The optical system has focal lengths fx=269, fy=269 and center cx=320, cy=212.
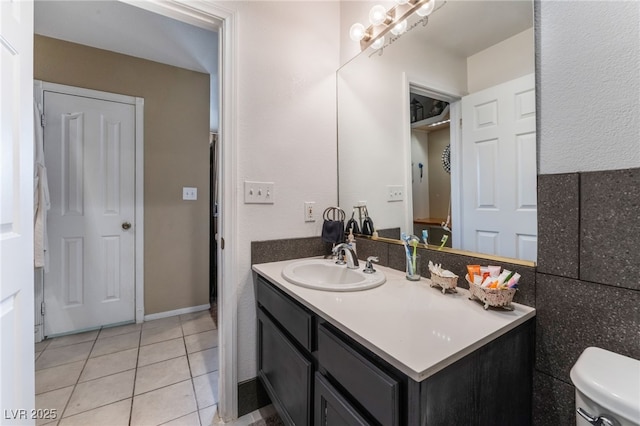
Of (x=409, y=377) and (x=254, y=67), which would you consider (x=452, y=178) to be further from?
(x=254, y=67)

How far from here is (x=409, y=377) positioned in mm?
565

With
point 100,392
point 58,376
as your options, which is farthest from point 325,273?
point 58,376

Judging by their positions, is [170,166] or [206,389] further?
[170,166]

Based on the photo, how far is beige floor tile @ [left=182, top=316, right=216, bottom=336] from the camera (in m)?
2.29

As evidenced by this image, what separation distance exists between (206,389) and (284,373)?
801mm

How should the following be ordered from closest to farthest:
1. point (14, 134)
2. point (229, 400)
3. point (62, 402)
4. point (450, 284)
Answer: point (14, 134), point (450, 284), point (229, 400), point (62, 402)

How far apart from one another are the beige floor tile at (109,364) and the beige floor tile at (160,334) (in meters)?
0.15

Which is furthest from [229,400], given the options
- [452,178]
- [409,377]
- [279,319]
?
[452,178]

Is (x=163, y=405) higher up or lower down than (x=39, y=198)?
lower down

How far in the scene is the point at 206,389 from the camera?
159 centimetres

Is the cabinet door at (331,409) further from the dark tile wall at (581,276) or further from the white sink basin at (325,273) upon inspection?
the dark tile wall at (581,276)

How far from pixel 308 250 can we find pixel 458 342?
1.01 metres

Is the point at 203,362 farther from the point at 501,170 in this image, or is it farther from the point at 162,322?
the point at 501,170

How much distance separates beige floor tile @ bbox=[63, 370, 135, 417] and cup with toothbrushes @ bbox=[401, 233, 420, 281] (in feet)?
5.60
